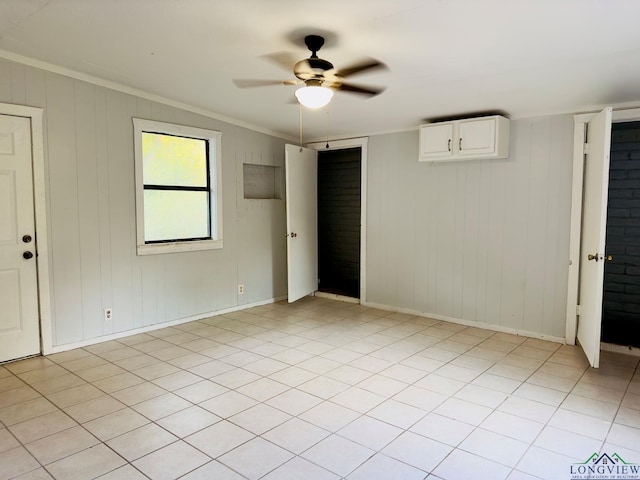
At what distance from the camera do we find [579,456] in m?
2.27

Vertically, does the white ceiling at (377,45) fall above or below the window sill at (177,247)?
above

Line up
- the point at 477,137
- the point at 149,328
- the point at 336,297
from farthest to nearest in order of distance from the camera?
the point at 336,297
the point at 149,328
the point at 477,137

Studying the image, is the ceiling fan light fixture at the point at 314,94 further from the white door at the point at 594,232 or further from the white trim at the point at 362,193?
the white trim at the point at 362,193

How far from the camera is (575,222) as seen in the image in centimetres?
400

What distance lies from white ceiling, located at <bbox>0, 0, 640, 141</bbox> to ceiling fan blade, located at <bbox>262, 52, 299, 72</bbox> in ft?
0.21

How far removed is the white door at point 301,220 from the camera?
5.45 metres

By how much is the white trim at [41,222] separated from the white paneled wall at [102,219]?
0.14ft

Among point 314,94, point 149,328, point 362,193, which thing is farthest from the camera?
point 362,193

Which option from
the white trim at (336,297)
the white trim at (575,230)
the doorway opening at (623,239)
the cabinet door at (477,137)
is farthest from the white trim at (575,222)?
the white trim at (336,297)

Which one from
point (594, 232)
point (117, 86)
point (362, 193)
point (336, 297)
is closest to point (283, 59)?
point (117, 86)

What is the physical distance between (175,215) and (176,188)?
0.30 m

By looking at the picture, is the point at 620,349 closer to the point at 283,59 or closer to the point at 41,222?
the point at 283,59

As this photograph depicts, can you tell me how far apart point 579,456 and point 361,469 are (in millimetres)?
1193

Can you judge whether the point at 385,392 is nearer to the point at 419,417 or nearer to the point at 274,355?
the point at 419,417
